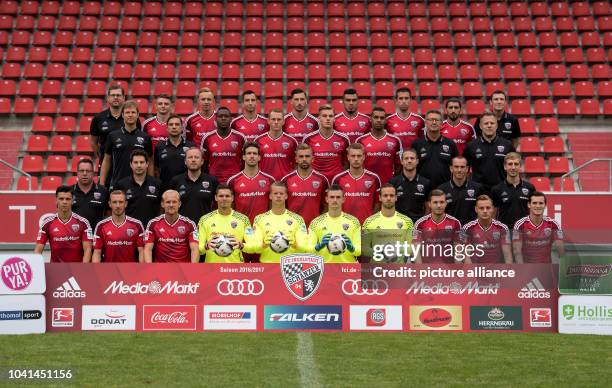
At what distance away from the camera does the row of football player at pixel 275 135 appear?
10.3m

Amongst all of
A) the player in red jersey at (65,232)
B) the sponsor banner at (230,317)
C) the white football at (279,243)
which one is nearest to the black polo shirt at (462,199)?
the white football at (279,243)

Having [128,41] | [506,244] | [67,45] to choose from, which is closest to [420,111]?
[128,41]

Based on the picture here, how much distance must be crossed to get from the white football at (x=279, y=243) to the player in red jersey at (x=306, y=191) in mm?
1379

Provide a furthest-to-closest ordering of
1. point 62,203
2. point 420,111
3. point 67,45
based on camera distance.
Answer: point 67,45
point 420,111
point 62,203

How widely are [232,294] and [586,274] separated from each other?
336cm

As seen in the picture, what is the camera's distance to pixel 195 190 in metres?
9.79

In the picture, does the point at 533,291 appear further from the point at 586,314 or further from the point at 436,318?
the point at 436,318

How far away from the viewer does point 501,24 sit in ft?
68.5

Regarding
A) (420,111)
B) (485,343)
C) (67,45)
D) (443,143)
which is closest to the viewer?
(485,343)

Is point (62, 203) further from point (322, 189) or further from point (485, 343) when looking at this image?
point (485, 343)

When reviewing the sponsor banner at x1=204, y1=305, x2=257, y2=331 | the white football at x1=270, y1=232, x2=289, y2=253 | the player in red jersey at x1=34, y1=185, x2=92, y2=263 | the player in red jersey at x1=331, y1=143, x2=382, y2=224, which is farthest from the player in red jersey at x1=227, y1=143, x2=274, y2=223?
the sponsor banner at x1=204, y1=305, x2=257, y2=331

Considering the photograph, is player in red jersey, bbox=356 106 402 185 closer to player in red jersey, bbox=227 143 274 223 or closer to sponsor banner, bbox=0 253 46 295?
player in red jersey, bbox=227 143 274 223

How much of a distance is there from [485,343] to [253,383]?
2544 millimetres

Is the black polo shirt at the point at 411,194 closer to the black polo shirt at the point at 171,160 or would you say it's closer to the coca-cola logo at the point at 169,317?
the black polo shirt at the point at 171,160
